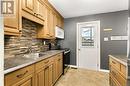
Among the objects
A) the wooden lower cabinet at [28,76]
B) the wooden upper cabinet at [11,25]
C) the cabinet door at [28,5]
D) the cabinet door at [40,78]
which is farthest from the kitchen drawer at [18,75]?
the cabinet door at [28,5]

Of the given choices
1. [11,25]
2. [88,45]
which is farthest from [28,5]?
[88,45]

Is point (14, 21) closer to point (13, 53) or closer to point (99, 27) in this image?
point (13, 53)

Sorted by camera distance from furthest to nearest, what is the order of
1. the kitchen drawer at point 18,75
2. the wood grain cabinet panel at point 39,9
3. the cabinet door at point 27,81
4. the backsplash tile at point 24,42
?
the wood grain cabinet panel at point 39,9 → the backsplash tile at point 24,42 → the cabinet door at point 27,81 → the kitchen drawer at point 18,75

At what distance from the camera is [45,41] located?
11.8ft

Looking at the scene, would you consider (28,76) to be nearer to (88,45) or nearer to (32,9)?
(32,9)

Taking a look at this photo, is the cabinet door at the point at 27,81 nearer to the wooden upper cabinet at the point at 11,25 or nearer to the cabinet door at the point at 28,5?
the wooden upper cabinet at the point at 11,25

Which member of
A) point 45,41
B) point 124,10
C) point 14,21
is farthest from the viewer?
point 124,10

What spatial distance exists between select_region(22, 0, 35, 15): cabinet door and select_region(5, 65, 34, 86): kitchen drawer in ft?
3.38

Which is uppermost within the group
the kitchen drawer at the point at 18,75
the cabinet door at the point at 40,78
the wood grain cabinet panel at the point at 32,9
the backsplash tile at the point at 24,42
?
the wood grain cabinet panel at the point at 32,9

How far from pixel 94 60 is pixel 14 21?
356cm

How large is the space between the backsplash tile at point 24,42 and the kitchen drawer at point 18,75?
63 centimetres

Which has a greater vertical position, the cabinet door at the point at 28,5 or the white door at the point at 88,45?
the cabinet door at the point at 28,5

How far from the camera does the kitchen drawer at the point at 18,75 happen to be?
114cm

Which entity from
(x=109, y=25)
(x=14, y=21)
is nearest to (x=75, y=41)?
(x=109, y=25)
